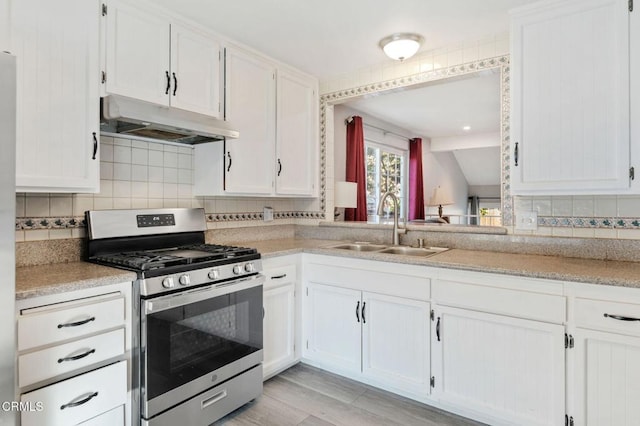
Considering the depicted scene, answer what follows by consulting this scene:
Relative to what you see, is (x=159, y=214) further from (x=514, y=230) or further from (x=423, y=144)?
(x=423, y=144)

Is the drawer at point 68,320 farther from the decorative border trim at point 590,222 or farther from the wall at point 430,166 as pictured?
the wall at point 430,166

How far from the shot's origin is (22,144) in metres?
1.60

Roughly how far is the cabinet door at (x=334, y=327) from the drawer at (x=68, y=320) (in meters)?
1.28

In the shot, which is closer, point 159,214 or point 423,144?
point 159,214

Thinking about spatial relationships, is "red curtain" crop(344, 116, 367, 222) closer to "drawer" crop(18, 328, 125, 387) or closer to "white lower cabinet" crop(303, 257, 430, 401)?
"white lower cabinet" crop(303, 257, 430, 401)

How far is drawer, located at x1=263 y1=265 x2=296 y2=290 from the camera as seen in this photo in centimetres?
240

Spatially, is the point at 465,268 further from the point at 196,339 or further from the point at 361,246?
the point at 196,339

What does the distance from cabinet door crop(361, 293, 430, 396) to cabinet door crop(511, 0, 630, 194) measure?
939 mm

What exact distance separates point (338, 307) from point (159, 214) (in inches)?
51.3

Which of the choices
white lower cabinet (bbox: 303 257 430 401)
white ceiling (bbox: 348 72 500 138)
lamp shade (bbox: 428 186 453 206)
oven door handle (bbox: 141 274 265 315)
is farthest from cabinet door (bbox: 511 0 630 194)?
lamp shade (bbox: 428 186 453 206)

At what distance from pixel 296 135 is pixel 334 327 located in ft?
5.14

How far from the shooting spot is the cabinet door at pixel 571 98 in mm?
1842

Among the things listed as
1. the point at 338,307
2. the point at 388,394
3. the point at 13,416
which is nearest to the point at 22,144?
the point at 13,416

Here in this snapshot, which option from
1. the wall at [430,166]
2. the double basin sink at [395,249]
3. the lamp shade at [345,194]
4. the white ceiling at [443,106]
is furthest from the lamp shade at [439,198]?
the double basin sink at [395,249]
